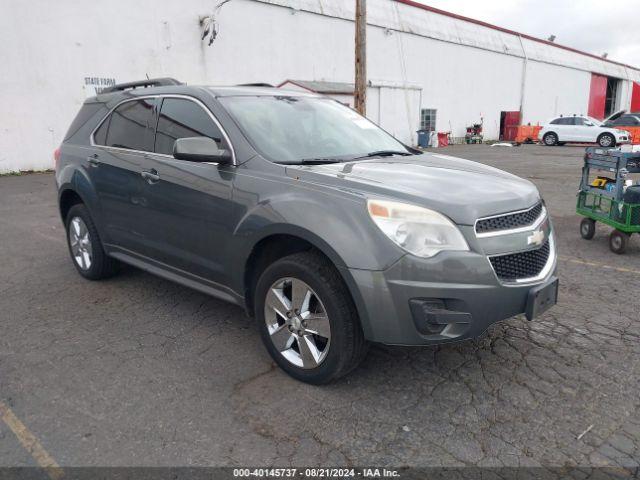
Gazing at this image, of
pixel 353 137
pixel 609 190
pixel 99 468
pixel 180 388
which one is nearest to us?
pixel 99 468

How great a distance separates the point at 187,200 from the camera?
352cm

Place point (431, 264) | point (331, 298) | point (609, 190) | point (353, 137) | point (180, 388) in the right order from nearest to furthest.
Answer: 1. point (431, 264)
2. point (331, 298)
3. point (180, 388)
4. point (353, 137)
5. point (609, 190)

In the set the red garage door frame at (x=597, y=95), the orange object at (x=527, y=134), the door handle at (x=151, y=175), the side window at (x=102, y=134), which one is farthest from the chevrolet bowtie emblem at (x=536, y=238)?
the red garage door frame at (x=597, y=95)

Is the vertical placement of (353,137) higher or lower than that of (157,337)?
higher

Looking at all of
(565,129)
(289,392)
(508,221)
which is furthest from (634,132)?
(289,392)

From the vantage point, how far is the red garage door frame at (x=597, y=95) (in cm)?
4394

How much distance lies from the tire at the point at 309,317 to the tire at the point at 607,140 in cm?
2575

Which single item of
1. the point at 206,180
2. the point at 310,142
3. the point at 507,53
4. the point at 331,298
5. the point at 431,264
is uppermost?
the point at 507,53

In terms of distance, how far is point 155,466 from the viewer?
7.77 feet

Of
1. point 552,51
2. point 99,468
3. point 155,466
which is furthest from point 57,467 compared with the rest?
point 552,51

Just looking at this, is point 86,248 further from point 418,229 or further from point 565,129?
point 565,129

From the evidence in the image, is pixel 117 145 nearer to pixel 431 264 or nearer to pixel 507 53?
pixel 431 264

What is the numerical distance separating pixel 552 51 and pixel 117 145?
135ft

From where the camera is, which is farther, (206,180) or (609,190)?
(609,190)
